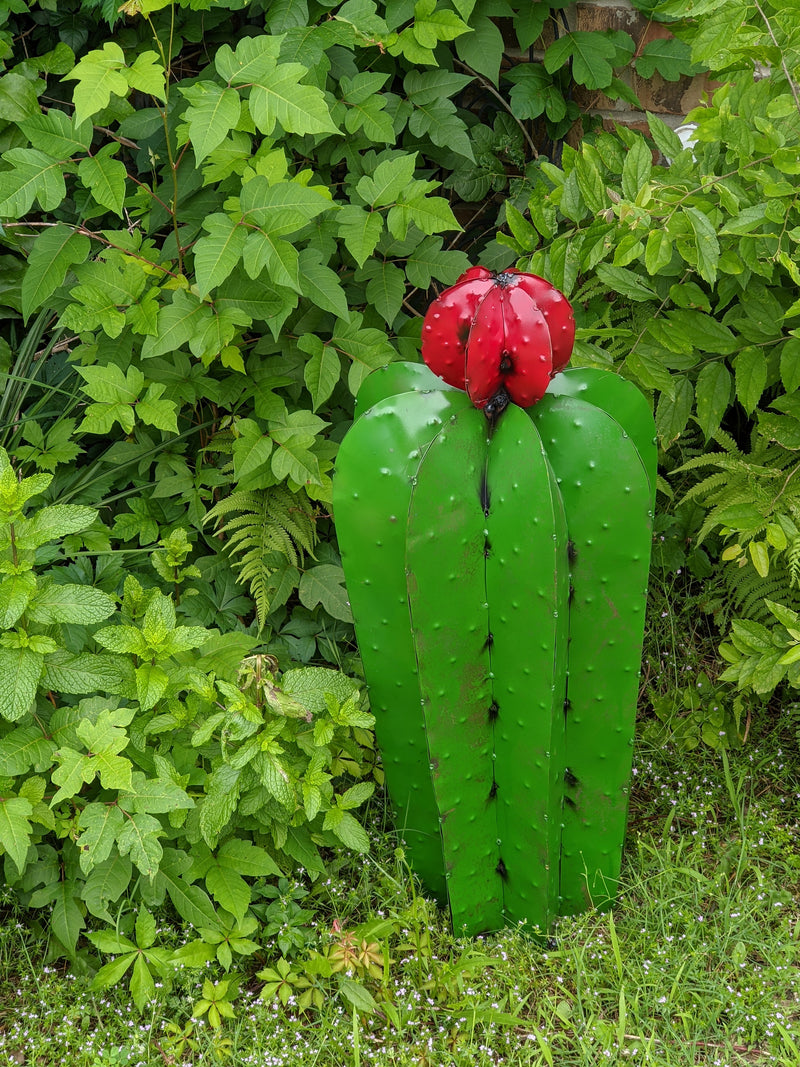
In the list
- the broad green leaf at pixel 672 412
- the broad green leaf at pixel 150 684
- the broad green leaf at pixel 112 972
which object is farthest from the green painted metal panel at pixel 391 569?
the broad green leaf at pixel 672 412

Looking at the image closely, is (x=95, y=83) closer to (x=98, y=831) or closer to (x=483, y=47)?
(x=483, y=47)

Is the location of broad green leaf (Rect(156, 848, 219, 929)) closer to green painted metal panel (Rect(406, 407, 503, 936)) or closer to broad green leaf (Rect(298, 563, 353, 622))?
green painted metal panel (Rect(406, 407, 503, 936))

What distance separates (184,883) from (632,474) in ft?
4.03

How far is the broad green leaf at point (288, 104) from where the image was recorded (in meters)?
1.83

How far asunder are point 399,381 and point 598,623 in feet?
2.05

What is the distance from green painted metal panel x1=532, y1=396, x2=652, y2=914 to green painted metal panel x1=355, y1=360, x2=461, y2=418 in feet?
0.81

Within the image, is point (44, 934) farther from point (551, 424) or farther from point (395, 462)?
point (551, 424)

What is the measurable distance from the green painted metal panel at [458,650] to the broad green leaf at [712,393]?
80 centimetres

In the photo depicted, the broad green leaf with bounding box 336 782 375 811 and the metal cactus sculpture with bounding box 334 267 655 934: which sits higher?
the metal cactus sculpture with bounding box 334 267 655 934

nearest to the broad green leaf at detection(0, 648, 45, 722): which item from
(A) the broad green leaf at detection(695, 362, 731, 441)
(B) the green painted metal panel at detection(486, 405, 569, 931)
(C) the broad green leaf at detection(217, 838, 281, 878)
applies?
(C) the broad green leaf at detection(217, 838, 281, 878)

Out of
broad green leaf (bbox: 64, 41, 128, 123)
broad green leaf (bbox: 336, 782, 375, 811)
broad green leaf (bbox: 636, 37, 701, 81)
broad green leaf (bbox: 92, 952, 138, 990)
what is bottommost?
broad green leaf (bbox: 92, 952, 138, 990)

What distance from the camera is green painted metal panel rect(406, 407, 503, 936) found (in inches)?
64.5

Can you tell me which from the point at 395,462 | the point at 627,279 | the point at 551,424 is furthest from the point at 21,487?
the point at 627,279

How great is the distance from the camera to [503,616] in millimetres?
1725
